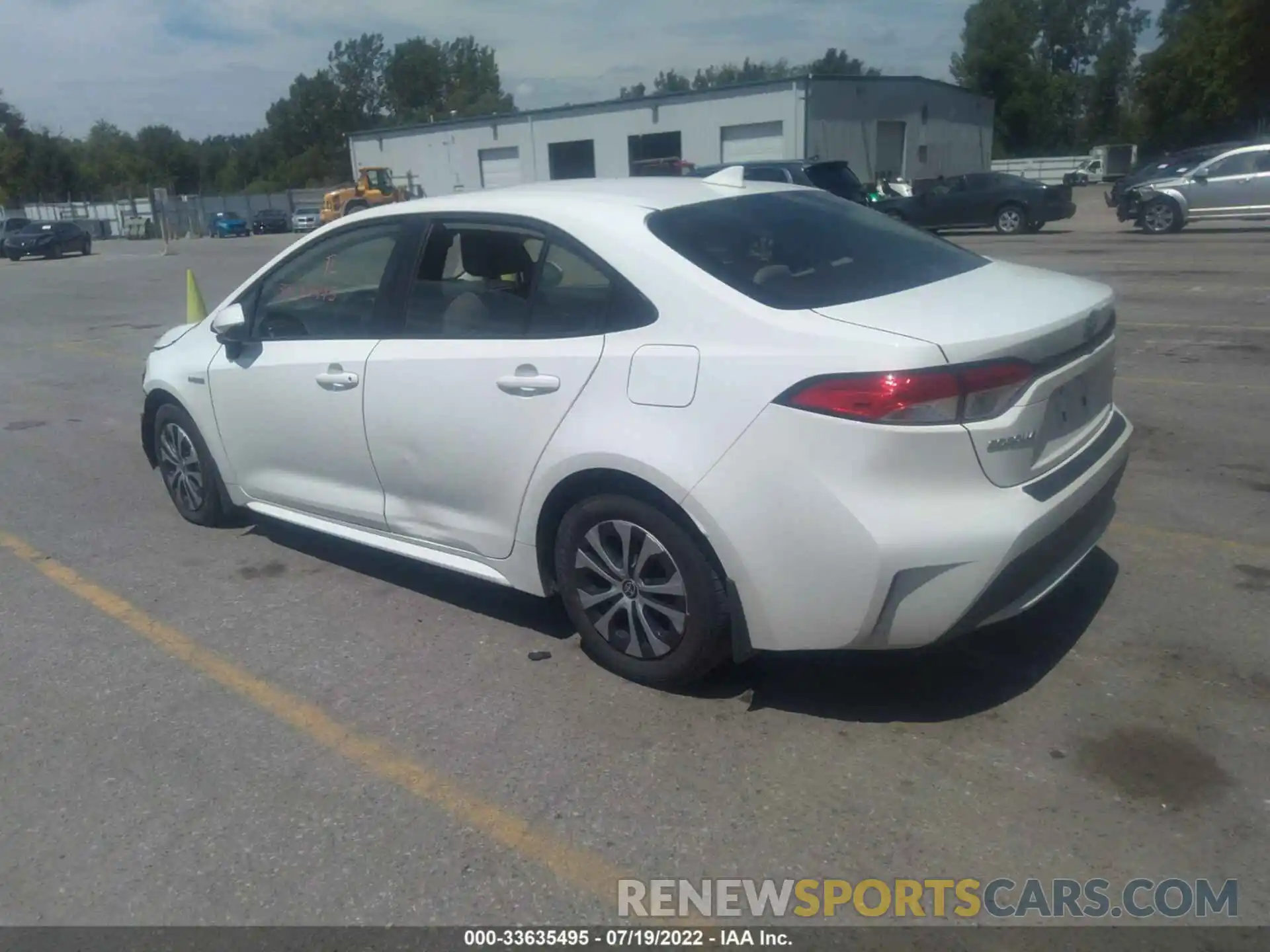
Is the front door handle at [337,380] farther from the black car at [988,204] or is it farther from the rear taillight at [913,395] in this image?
the black car at [988,204]

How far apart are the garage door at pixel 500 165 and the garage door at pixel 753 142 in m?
11.5

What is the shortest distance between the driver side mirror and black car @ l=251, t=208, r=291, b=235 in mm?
57471

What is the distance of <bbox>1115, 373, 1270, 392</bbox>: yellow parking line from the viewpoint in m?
7.89

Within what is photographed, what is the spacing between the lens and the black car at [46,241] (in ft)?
128

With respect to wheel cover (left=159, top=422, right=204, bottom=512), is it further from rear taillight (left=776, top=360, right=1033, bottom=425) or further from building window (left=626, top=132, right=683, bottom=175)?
building window (left=626, top=132, right=683, bottom=175)

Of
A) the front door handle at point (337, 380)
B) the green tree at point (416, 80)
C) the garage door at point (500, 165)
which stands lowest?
the front door handle at point (337, 380)

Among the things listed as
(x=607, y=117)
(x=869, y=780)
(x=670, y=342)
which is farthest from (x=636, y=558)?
(x=607, y=117)

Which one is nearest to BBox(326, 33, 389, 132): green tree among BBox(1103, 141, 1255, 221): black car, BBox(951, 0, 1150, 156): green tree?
BBox(951, 0, 1150, 156): green tree

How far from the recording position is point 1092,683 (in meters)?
3.79

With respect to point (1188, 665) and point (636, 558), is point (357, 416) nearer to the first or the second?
point (636, 558)

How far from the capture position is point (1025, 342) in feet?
10.9

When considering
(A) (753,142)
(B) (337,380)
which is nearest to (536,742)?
(B) (337,380)

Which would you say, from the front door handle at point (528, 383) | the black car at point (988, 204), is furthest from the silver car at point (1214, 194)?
the front door handle at point (528, 383)

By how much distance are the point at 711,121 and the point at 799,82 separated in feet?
13.4
